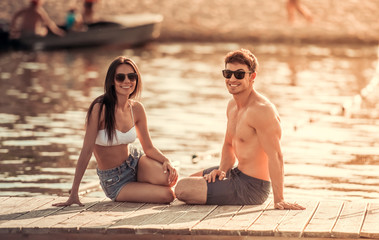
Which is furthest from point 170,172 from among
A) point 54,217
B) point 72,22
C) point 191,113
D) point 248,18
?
point 248,18

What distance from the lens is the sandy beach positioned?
109ft

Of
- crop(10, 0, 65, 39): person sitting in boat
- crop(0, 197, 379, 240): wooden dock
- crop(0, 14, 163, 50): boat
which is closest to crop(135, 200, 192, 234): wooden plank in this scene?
crop(0, 197, 379, 240): wooden dock

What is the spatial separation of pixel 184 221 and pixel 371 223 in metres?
1.27

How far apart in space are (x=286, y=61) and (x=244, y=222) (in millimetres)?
19461

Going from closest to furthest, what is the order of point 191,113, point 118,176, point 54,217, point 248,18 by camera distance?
point 54,217, point 118,176, point 191,113, point 248,18

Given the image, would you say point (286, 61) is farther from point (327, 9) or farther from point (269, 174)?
point (269, 174)

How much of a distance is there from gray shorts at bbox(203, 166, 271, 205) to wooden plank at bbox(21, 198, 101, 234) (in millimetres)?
918

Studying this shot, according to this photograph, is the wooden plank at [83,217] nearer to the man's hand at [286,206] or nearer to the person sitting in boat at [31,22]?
the man's hand at [286,206]

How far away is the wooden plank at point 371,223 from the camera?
605 centimetres

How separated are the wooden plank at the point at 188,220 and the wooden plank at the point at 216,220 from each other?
0.13 ft

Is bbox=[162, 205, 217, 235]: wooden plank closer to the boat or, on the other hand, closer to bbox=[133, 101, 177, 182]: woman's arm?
bbox=[133, 101, 177, 182]: woman's arm

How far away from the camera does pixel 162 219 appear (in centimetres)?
648

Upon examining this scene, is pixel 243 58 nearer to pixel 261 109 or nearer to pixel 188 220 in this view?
pixel 261 109

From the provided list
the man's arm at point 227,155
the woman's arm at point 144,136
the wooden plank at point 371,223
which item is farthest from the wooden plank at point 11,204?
the wooden plank at point 371,223
